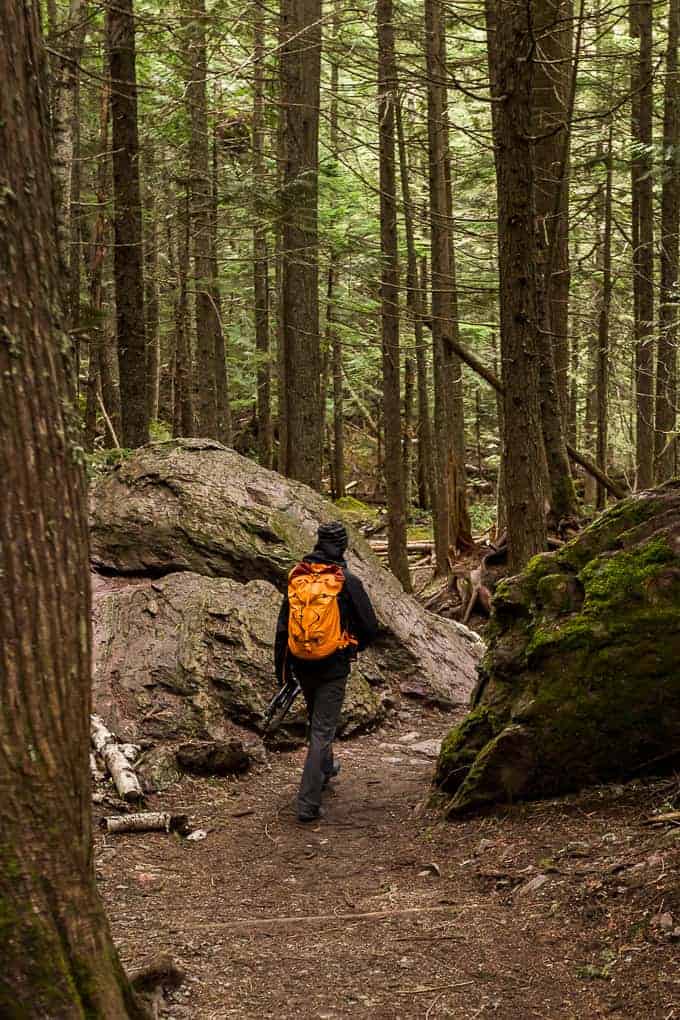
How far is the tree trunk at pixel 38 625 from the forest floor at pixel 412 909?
127cm

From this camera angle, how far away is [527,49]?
856 centimetres

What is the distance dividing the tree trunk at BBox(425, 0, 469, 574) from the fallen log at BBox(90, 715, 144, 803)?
9671 mm

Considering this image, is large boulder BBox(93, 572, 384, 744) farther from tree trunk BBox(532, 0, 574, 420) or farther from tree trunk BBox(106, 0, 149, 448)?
tree trunk BBox(106, 0, 149, 448)

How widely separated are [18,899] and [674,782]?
13.0 feet

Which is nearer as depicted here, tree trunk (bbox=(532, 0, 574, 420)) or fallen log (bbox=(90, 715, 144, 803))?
fallen log (bbox=(90, 715, 144, 803))

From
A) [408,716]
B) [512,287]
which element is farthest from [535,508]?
[408,716]

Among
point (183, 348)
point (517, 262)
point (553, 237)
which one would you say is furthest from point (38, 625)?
point (183, 348)

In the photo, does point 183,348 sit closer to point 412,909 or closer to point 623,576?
point 623,576

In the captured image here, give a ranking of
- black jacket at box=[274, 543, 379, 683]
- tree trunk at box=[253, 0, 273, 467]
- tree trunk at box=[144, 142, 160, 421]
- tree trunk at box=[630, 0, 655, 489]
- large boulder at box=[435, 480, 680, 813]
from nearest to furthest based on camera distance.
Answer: large boulder at box=[435, 480, 680, 813], black jacket at box=[274, 543, 379, 683], tree trunk at box=[253, 0, 273, 467], tree trunk at box=[630, 0, 655, 489], tree trunk at box=[144, 142, 160, 421]

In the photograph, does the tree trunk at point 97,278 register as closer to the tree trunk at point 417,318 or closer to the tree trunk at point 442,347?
the tree trunk at point 417,318

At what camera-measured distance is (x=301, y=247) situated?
48.9 ft

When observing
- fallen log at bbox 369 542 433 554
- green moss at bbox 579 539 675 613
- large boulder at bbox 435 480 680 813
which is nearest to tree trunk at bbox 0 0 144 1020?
large boulder at bbox 435 480 680 813

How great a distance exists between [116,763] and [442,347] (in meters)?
10.6

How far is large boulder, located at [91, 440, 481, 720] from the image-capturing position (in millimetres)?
10609
